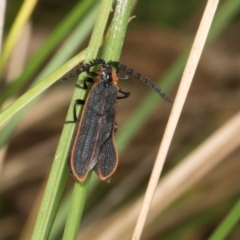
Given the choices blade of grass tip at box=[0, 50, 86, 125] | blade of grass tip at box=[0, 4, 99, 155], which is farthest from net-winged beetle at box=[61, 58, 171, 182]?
blade of grass tip at box=[0, 50, 86, 125]

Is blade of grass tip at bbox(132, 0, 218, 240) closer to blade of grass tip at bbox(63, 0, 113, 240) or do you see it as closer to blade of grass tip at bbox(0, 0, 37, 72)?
blade of grass tip at bbox(63, 0, 113, 240)

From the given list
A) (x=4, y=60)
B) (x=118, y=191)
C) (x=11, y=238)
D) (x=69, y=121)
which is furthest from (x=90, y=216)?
(x=69, y=121)

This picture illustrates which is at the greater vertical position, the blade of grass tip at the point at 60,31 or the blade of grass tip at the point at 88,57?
the blade of grass tip at the point at 60,31

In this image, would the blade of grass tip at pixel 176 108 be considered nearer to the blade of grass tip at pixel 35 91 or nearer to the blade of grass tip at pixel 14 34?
the blade of grass tip at pixel 35 91

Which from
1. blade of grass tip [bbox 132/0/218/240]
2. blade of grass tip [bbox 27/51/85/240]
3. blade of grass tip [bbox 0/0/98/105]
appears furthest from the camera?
blade of grass tip [bbox 0/0/98/105]

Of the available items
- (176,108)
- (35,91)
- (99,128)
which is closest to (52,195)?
(35,91)

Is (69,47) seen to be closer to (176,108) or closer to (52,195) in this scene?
(176,108)

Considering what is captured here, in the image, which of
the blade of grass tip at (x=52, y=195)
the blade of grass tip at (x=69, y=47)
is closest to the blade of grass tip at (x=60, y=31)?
the blade of grass tip at (x=69, y=47)

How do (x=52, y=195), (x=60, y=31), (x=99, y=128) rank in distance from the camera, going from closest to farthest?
(x=52, y=195) < (x=60, y=31) < (x=99, y=128)

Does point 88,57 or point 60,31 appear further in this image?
point 60,31

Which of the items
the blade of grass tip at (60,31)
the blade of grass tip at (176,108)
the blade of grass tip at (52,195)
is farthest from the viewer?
the blade of grass tip at (60,31)

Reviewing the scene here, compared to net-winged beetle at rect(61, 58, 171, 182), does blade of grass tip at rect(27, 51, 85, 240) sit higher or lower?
lower

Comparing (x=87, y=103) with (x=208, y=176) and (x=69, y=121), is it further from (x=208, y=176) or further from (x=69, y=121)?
(x=208, y=176)
